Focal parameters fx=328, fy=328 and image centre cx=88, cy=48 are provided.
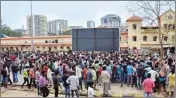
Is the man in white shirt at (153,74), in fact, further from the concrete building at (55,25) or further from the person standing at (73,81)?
the concrete building at (55,25)

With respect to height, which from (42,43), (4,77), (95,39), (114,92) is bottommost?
(114,92)

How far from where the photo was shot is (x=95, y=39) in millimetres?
27469

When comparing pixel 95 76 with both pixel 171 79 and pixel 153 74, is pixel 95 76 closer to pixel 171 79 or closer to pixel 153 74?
pixel 153 74

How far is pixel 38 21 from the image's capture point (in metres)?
139

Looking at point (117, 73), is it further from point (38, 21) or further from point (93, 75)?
point (38, 21)

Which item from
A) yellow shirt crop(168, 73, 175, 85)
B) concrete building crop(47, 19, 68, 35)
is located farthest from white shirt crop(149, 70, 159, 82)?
concrete building crop(47, 19, 68, 35)

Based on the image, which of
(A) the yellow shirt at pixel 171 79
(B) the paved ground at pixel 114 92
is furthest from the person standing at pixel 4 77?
(A) the yellow shirt at pixel 171 79

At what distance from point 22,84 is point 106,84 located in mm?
4995

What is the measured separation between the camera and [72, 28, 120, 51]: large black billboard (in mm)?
26484

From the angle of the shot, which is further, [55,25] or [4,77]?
[55,25]

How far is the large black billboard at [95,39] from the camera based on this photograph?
26.5 meters

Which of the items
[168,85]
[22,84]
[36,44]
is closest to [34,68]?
[22,84]

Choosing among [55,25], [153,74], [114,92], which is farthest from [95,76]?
[55,25]

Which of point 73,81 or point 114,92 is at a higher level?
point 73,81
